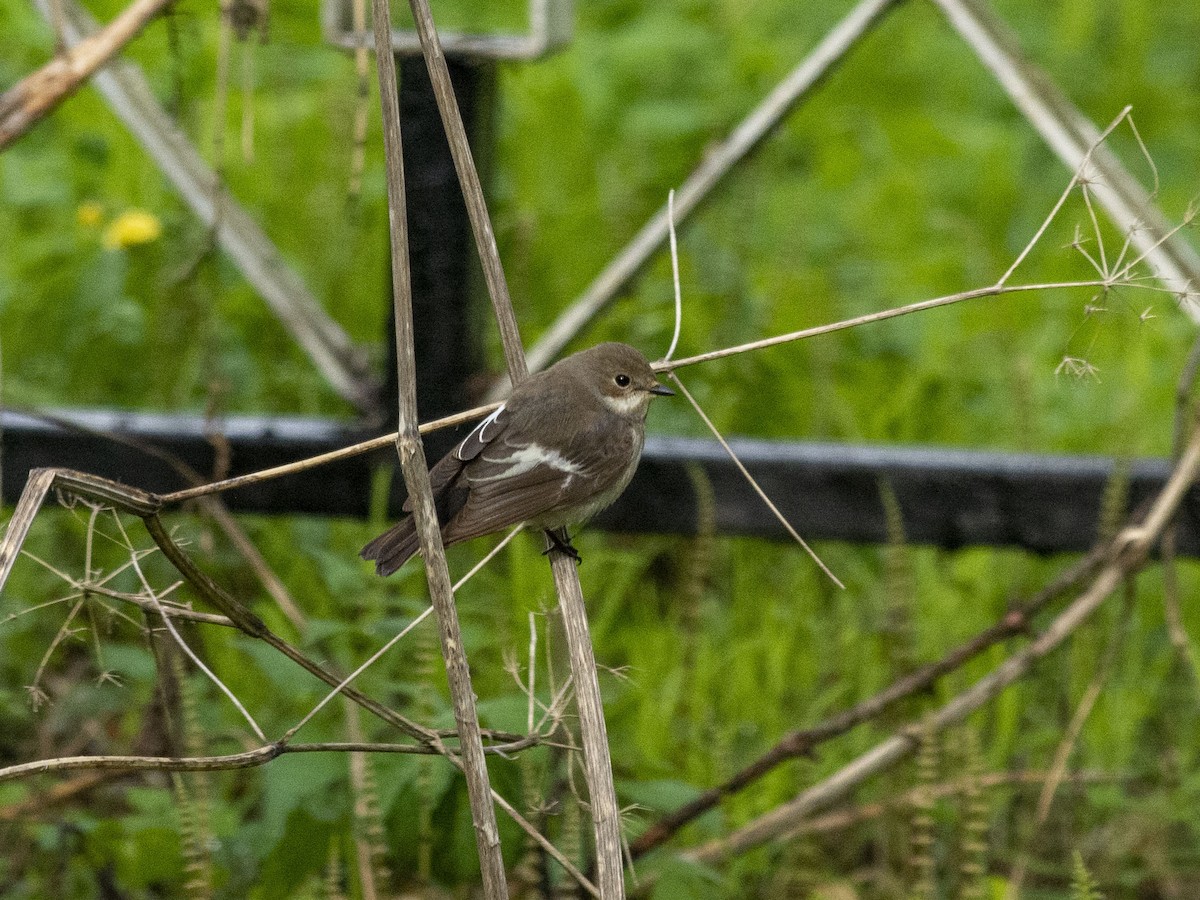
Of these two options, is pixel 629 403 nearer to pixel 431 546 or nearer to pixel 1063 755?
pixel 1063 755

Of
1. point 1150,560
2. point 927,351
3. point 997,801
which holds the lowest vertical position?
point 997,801

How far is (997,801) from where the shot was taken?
3.55 meters

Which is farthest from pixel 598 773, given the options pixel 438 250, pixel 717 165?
pixel 717 165

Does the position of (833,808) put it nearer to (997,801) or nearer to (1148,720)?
(997,801)

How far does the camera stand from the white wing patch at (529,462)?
2910 millimetres

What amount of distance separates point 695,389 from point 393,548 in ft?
6.96

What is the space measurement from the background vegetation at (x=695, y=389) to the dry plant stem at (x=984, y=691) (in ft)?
0.33

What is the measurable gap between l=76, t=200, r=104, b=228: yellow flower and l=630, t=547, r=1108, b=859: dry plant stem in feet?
11.1

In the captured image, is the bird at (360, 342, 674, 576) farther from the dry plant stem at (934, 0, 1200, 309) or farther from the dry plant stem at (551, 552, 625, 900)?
the dry plant stem at (934, 0, 1200, 309)

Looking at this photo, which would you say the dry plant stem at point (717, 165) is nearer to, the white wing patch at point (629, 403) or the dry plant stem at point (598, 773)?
the white wing patch at point (629, 403)

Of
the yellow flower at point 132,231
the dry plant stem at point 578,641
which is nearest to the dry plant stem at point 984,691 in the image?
the dry plant stem at point 578,641

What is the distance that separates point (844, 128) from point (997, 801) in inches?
159

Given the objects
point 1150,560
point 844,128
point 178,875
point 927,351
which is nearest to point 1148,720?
point 1150,560

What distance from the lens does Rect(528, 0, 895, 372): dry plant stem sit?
3721mm
